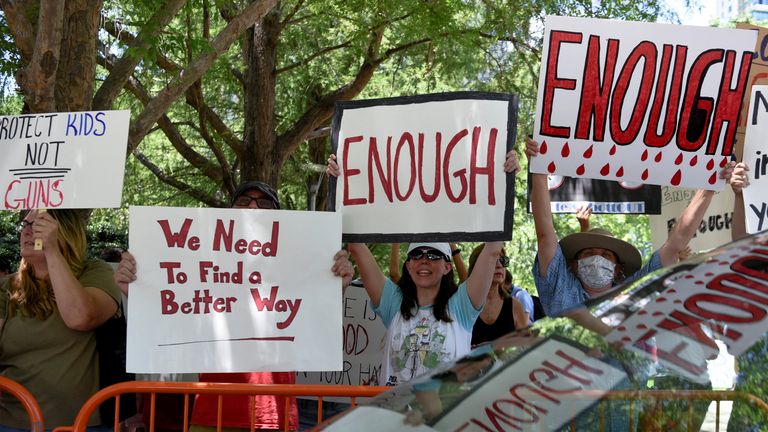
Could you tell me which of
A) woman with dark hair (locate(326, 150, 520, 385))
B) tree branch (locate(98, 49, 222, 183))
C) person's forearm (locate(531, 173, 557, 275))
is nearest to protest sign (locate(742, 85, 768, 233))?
person's forearm (locate(531, 173, 557, 275))

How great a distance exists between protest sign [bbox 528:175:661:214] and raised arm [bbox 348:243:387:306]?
3846 mm

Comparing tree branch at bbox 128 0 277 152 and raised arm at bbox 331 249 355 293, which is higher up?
tree branch at bbox 128 0 277 152

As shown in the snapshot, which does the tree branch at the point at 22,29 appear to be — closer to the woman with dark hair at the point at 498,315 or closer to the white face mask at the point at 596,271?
the woman with dark hair at the point at 498,315

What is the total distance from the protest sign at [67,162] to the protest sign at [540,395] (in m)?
3.16

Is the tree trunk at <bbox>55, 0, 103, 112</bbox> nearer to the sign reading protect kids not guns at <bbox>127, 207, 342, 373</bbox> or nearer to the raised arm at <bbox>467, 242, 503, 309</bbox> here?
the sign reading protect kids not guns at <bbox>127, 207, 342, 373</bbox>

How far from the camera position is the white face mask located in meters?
5.11

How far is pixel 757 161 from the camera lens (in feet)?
17.0

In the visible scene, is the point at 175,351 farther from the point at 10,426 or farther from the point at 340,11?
the point at 340,11

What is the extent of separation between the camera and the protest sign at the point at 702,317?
1.94 meters

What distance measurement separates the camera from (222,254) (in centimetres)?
460

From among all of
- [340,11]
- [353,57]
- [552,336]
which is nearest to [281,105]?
[353,57]

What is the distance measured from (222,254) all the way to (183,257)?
0.62ft

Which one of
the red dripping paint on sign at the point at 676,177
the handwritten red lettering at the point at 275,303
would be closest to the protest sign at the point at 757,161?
the red dripping paint on sign at the point at 676,177

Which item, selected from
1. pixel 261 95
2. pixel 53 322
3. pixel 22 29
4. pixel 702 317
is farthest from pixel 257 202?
pixel 261 95
